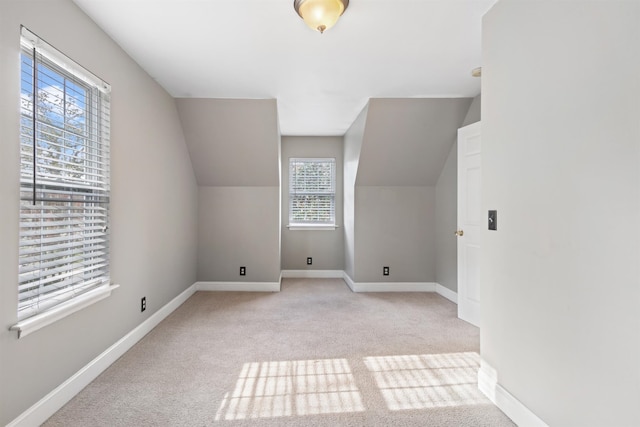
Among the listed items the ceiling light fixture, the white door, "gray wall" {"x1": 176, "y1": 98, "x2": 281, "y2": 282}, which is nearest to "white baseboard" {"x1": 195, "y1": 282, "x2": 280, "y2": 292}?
"gray wall" {"x1": 176, "y1": 98, "x2": 281, "y2": 282}

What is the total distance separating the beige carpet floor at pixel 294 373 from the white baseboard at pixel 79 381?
0.16ft

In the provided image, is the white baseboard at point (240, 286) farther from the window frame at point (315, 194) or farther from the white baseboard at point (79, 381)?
the white baseboard at point (79, 381)

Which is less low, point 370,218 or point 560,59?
point 560,59

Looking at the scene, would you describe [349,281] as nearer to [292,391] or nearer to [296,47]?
[292,391]

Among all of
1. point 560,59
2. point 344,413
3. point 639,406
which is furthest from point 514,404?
point 560,59

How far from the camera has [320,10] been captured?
183cm

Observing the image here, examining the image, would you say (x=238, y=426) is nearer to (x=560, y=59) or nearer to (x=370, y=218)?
(x=560, y=59)

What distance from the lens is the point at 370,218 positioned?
450cm

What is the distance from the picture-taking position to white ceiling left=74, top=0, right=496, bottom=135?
199cm

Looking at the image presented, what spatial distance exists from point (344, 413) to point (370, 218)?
9.72 feet

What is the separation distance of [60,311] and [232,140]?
8.64 ft

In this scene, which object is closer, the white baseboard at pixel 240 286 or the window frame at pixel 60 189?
the window frame at pixel 60 189

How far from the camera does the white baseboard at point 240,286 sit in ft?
14.6

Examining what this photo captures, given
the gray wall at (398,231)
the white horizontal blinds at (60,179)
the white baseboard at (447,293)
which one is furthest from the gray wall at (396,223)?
the white horizontal blinds at (60,179)
